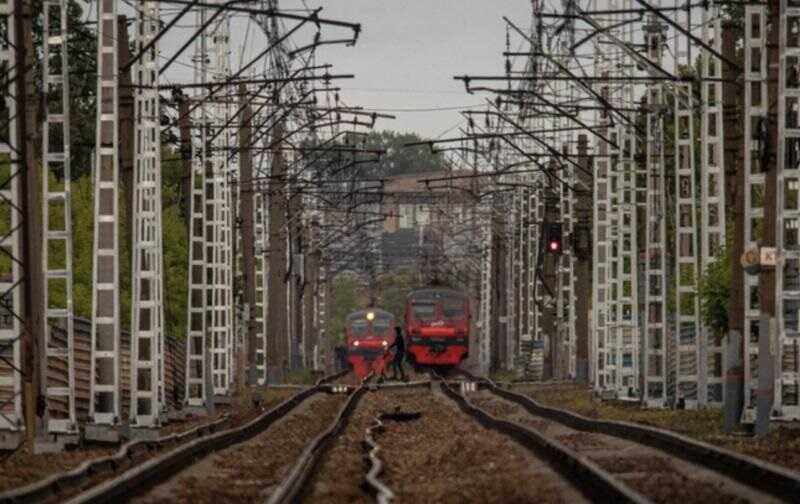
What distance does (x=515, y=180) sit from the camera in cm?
9994

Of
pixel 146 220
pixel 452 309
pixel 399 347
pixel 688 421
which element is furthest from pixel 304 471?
pixel 452 309

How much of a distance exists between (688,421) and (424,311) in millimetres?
53963

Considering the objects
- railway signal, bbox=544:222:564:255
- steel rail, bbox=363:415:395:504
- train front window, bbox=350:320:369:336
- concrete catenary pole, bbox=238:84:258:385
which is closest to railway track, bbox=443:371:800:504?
steel rail, bbox=363:415:395:504

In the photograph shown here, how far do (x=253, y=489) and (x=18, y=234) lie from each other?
6837 mm

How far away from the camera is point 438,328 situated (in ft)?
298

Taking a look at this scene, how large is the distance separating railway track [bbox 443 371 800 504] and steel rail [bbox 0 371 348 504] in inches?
177

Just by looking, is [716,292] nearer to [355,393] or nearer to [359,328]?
[355,393]

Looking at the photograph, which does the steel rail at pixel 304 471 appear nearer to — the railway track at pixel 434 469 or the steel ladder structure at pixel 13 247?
→ the railway track at pixel 434 469

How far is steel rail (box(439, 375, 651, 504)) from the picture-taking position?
60.5 feet

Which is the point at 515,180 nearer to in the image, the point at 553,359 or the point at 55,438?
the point at 553,359

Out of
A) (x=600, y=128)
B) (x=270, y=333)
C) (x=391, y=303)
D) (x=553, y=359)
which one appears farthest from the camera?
(x=391, y=303)

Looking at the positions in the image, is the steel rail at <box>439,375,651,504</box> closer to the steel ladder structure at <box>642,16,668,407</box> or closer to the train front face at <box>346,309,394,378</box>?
the steel ladder structure at <box>642,16,668,407</box>

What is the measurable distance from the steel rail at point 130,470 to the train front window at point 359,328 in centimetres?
5723

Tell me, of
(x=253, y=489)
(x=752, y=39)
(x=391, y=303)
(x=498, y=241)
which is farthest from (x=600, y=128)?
(x=391, y=303)
